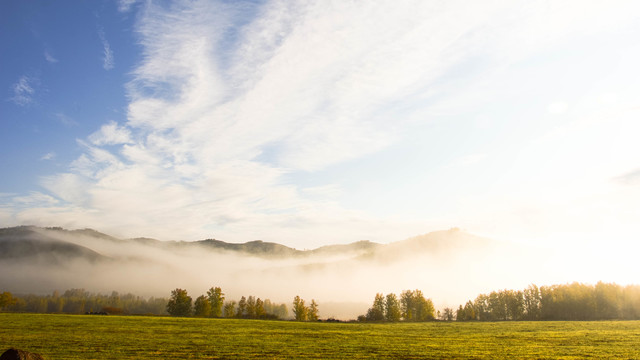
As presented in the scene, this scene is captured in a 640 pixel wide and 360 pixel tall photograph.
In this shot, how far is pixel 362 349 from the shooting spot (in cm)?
4959

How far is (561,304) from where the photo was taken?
162 meters

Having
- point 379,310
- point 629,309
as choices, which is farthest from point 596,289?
point 379,310

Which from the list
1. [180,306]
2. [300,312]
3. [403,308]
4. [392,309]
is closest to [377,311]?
[392,309]

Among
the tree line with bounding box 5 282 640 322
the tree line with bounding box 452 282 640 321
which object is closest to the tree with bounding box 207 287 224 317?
the tree line with bounding box 5 282 640 322

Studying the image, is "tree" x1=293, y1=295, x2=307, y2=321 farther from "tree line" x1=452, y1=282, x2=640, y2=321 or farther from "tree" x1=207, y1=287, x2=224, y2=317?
"tree line" x1=452, y1=282, x2=640, y2=321

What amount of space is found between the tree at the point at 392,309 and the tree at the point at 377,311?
2431mm

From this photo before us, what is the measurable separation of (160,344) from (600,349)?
Answer: 6137 centimetres

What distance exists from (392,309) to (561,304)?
73.8 metres

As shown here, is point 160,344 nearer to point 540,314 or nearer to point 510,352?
point 510,352

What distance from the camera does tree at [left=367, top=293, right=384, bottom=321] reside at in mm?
168750

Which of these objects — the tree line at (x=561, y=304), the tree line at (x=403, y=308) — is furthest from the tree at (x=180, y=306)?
the tree line at (x=561, y=304)

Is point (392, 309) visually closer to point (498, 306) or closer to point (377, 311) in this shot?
point (377, 311)

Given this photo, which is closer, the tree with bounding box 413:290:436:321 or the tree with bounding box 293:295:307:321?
the tree with bounding box 413:290:436:321

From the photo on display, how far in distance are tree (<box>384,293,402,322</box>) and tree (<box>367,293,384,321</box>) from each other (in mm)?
2431
